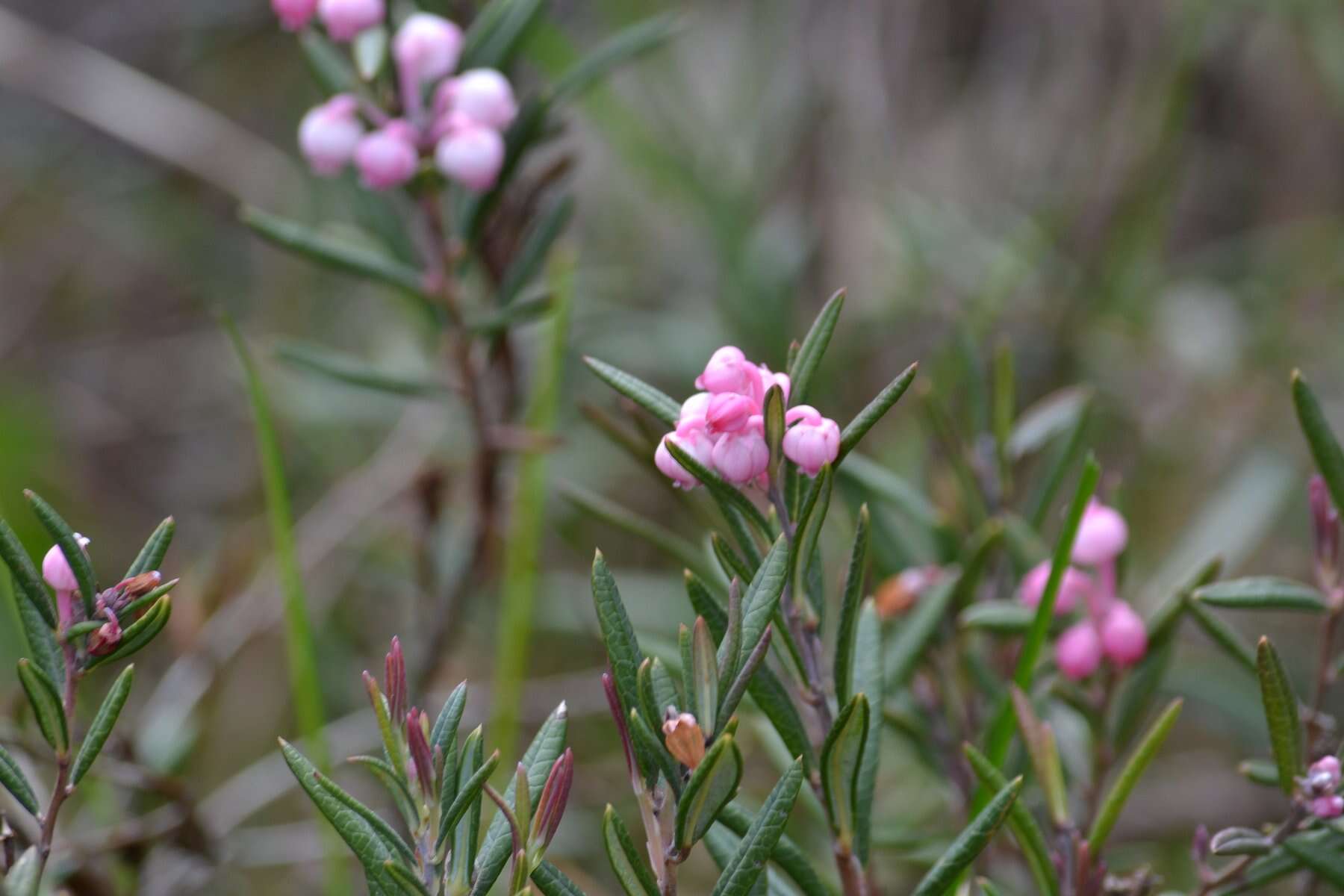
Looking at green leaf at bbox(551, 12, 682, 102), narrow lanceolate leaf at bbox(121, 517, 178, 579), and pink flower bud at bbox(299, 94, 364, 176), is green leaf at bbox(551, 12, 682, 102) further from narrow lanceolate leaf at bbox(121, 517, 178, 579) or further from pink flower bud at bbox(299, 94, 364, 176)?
narrow lanceolate leaf at bbox(121, 517, 178, 579)

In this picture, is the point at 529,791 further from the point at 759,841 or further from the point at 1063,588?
the point at 1063,588

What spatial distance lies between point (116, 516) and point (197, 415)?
0.22 meters

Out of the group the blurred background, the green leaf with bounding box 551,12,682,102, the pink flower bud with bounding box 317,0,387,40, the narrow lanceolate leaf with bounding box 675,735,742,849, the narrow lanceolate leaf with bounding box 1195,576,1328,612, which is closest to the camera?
the narrow lanceolate leaf with bounding box 675,735,742,849

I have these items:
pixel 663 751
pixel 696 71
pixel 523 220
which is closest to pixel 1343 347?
pixel 523 220

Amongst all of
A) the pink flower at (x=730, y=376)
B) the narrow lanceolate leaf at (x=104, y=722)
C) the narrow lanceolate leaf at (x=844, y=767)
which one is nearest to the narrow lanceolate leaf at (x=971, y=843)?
the narrow lanceolate leaf at (x=844, y=767)

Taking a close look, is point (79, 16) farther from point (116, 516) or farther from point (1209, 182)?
point (1209, 182)

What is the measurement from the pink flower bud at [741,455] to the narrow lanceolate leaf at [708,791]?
0.07 m

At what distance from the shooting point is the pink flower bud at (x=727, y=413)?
0.33 metres

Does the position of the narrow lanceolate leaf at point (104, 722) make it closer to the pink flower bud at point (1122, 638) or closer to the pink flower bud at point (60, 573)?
the pink flower bud at point (60, 573)

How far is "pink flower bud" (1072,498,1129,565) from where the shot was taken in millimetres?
487

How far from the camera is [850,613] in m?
0.37

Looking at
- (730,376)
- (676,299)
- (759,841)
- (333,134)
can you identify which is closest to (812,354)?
(730,376)

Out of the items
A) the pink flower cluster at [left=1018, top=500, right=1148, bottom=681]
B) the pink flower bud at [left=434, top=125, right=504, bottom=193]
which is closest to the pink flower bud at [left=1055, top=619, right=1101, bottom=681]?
the pink flower cluster at [left=1018, top=500, right=1148, bottom=681]

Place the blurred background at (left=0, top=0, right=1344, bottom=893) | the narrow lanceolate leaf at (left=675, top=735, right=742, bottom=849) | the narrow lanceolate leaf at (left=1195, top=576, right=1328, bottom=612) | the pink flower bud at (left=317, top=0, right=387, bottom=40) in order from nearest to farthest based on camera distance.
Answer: the narrow lanceolate leaf at (left=675, top=735, right=742, bottom=849)
the narrow lanceolate leaf at (left=1195, top=576, right=1328, bottom=612)
the pink flower bud at (left=317, top=0, right=387, bottom=40)
the blurred background at (left=0, top=0, right=1344, bottom=893)
